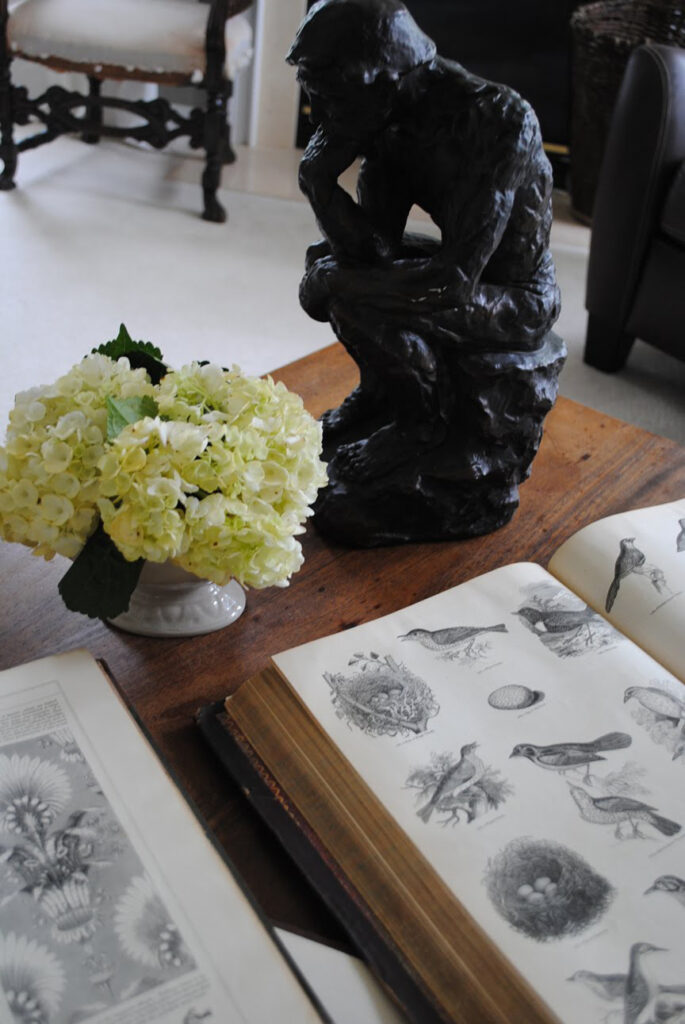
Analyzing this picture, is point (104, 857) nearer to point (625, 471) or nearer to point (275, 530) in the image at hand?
point (275, 530)

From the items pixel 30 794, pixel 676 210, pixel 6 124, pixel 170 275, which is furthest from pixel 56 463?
pixel 6 124

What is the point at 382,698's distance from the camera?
67cm

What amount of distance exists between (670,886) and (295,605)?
35cm

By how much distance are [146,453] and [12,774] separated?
0.21 m

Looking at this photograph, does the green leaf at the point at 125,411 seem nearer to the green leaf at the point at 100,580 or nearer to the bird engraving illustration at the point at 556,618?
the green leaf at the point at 100,580

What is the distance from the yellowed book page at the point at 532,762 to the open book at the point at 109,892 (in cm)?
11

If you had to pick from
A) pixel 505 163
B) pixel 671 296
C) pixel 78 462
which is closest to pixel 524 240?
pixel 505 163

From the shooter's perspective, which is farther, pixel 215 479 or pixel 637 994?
pixel 215 479

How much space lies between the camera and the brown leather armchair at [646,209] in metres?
1.87

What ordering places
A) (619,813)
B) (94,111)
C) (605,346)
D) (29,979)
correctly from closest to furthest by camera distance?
(29,979) → (619,813) → (605,346) → (94,111)

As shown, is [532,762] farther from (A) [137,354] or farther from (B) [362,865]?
(A) [137,354]

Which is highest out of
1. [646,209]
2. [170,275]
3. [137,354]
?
[137,354]

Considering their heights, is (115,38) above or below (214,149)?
above

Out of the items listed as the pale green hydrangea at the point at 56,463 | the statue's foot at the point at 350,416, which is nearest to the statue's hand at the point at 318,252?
the statue's foot at the point at 350,416
